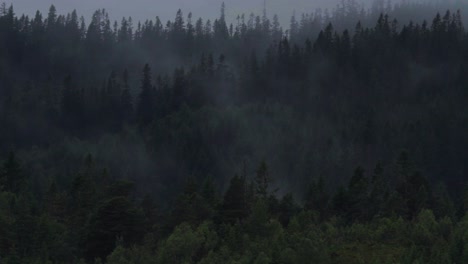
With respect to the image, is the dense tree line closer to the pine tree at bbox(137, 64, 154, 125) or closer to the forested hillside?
the forested hillside

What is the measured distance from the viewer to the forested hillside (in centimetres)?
4909

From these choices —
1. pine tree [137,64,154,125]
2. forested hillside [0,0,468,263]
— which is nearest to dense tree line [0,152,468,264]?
forested hillside [0,0,468,263]

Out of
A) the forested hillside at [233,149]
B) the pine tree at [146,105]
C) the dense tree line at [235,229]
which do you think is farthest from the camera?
the pine tree at [146,105]

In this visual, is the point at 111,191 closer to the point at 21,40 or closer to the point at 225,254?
the point at 225,254

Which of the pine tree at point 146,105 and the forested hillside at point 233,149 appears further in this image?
the pine tree at point 146,105

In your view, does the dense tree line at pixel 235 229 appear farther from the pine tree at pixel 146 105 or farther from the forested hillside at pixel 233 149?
the pine tree at pixel 146 105

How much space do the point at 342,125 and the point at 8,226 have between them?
241 feet

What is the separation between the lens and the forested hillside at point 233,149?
4909 cm

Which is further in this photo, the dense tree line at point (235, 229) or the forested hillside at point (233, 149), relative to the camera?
the forested hillside at point (233, 149)

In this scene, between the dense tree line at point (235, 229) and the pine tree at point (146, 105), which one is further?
the pine tree at point (146, 105)

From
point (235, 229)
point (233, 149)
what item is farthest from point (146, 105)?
point (235, 229)

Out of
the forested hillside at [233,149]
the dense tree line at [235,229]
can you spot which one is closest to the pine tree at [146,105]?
the forested hillside at [233,149]

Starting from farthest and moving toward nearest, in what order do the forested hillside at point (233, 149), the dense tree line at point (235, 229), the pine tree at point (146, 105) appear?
the pine tree at point (146, 105), the forested hillside at point (233, 149), the dense tree line at point (235, 229)

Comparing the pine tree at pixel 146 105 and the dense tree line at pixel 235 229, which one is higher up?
the pine tree at pixel 146 105
